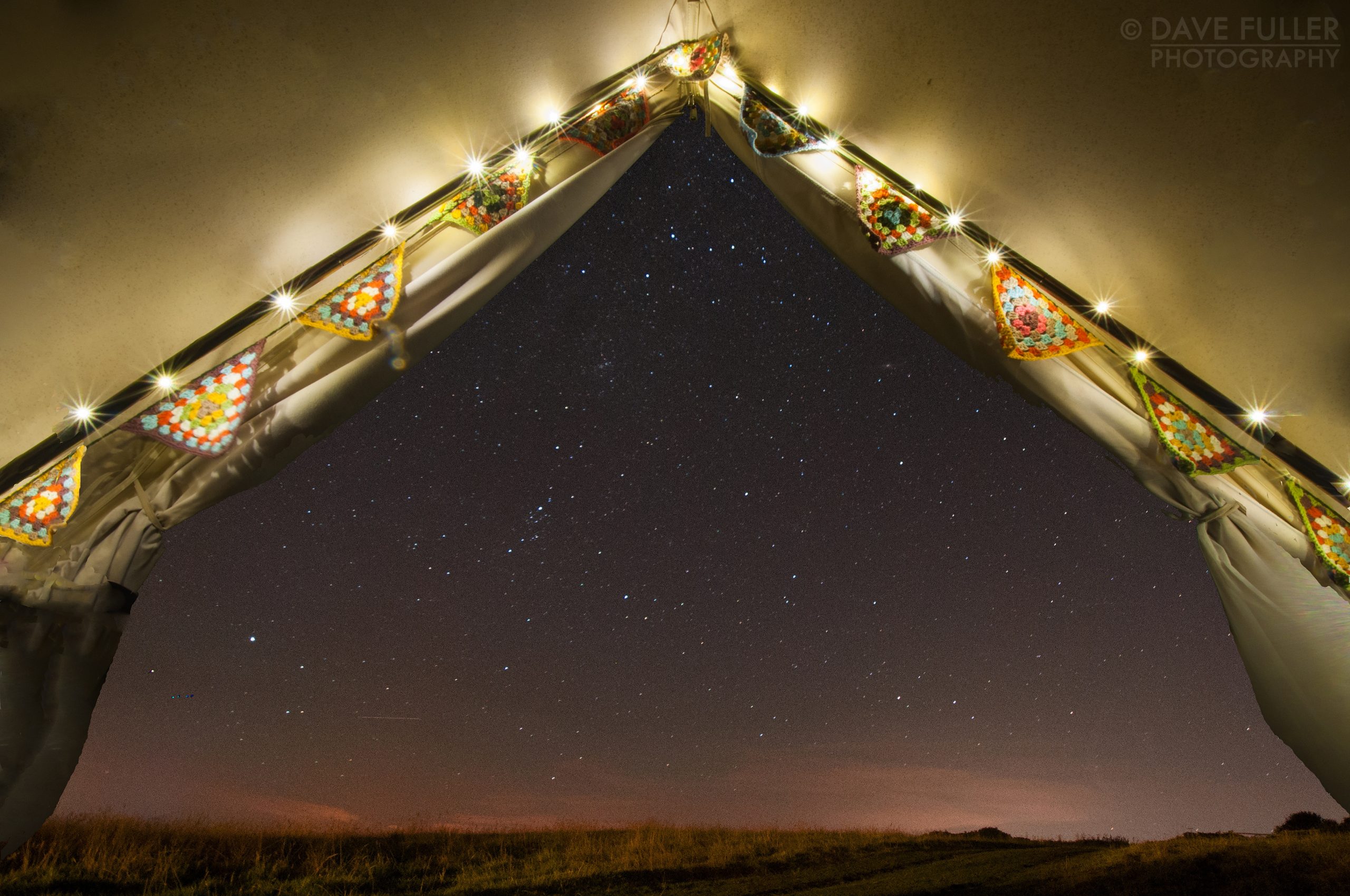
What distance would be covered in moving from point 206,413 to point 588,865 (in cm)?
196

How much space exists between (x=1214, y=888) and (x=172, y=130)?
3336 millimetres

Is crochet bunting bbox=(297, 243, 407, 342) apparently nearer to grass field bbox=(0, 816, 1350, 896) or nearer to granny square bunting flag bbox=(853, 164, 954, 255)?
→ granny square bunting flag bbox=(853, 164, 954, 255)

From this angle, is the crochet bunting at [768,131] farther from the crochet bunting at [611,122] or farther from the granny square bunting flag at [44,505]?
the granny square bunting flag at [44,505]

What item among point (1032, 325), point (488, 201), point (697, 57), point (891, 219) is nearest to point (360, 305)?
point (488, 201)

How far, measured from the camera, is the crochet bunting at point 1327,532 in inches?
62.6

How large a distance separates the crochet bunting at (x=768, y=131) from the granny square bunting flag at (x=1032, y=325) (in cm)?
66

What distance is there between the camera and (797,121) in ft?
6.30

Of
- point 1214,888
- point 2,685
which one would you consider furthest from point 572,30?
point 1214,888

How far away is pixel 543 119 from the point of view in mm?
1916

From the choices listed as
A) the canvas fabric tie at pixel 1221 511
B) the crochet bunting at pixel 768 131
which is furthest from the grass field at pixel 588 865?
the crochet bunting at pixel 768 131

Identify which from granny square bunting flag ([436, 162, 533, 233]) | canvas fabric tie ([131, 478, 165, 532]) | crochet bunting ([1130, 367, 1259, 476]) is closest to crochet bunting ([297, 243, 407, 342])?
granny square bunting flag ([436, 162, 533, 233])

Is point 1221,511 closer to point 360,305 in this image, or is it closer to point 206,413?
point 360,305

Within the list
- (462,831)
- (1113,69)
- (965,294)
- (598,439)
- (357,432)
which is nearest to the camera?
(1113,69)

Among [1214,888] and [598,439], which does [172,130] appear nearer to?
[598,439]
